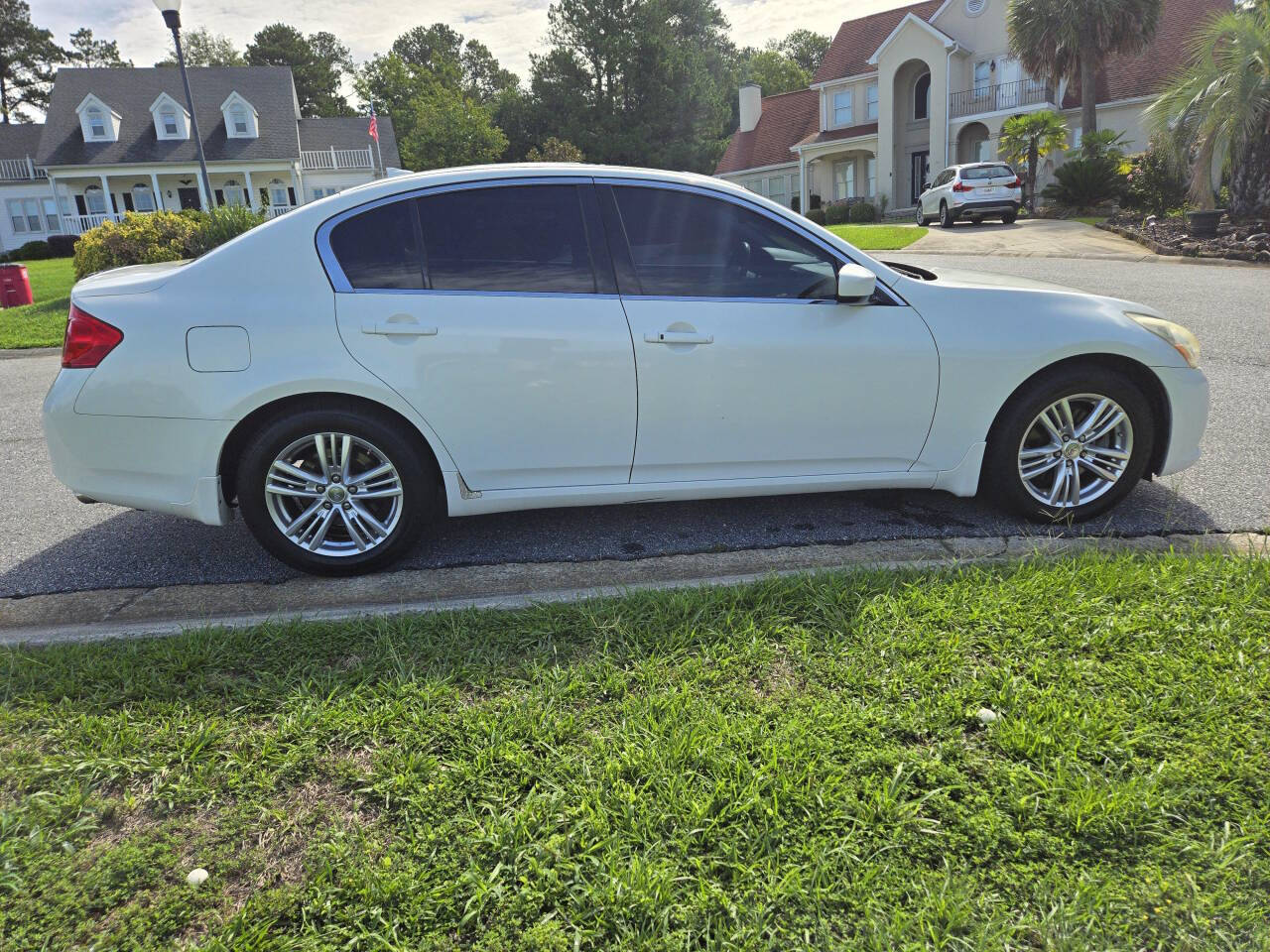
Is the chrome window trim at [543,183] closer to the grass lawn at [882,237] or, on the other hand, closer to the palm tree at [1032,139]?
the grass lawn at [882,237]

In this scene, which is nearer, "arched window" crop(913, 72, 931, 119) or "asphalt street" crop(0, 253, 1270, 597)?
"asphalt street" crop(0, 253, 1270, 597)

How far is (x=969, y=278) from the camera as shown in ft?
14.4

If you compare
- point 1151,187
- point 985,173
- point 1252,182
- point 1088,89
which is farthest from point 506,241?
point 1088,89

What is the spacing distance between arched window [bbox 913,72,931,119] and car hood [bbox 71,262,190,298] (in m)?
37.4

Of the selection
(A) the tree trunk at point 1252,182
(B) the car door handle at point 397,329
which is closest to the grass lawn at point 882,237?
(A) the tree trunk at point 1252,182

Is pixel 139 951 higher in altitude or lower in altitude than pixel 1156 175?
lower

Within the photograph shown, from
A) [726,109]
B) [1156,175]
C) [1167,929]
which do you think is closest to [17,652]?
[1167,929]

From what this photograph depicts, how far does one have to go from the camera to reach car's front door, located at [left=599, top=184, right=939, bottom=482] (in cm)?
386

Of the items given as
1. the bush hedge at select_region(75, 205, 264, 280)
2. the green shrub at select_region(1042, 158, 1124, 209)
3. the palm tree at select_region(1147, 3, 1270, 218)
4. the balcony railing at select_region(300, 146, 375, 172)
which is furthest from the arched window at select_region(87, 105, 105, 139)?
the palm tree at select_region(1147, 3, 1270, 218)

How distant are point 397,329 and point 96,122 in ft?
148

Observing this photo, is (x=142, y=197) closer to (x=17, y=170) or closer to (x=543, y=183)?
(x=17, y=170)

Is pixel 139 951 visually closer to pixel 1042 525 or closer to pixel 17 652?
pixel 17 652

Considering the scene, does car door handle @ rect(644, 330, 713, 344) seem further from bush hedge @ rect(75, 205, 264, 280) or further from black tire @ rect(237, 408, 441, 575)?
bush hedge @ rect(75, 205, 264, 280)

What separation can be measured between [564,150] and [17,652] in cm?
4545
